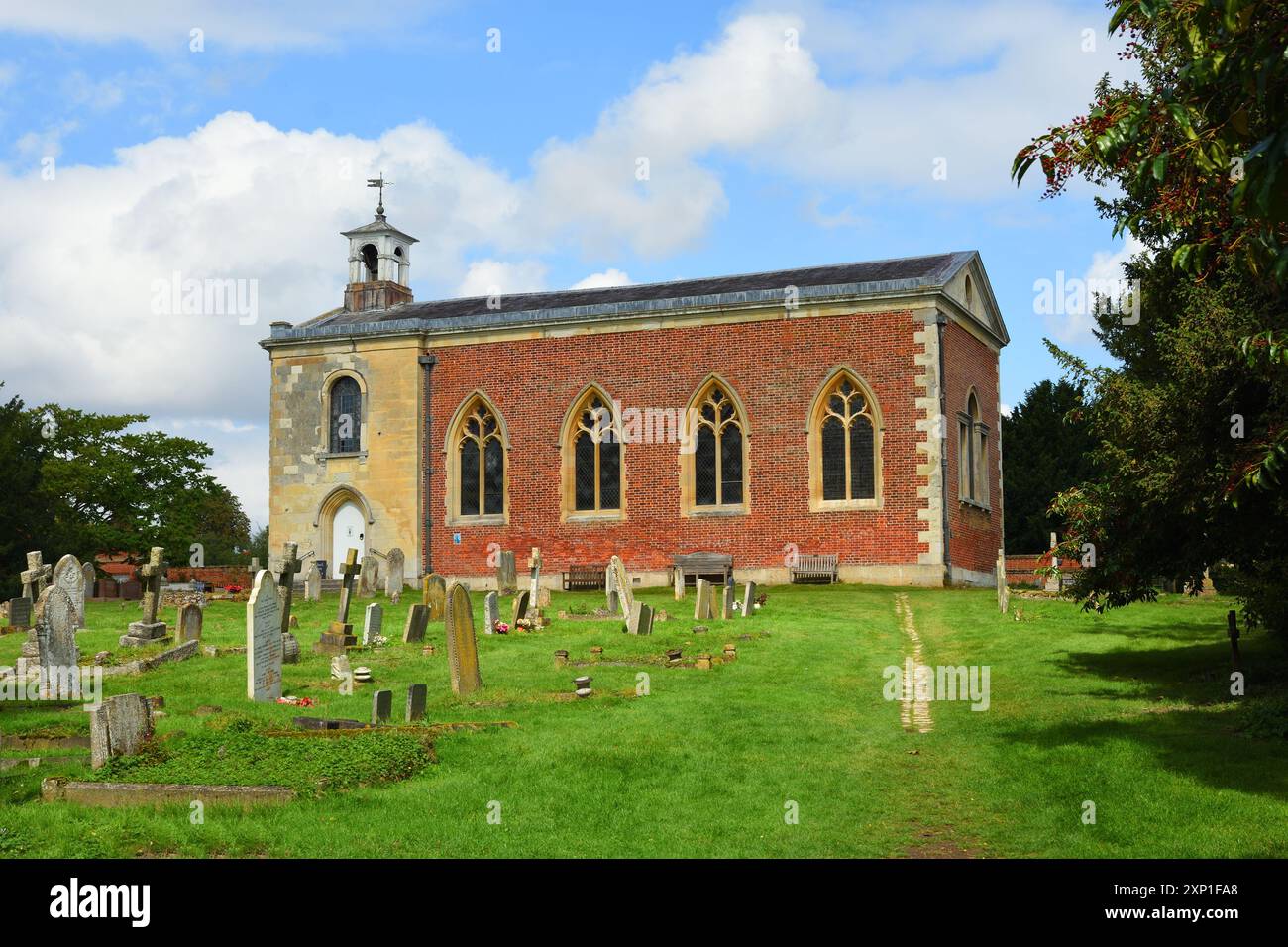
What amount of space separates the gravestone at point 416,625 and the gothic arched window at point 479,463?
51.5 feet

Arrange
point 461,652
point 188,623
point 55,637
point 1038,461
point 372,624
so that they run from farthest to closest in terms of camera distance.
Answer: point 1038,461
point 372,624
point 188,623
point 55,637
point 461,652

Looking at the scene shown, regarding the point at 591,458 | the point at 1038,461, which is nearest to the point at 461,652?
the point at 591,458

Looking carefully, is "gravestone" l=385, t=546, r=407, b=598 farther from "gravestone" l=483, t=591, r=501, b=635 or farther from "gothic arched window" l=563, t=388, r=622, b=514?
"gravestone" l=483, t=591, r=501, b=635

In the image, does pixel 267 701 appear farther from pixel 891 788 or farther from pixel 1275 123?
pixel 1275 123

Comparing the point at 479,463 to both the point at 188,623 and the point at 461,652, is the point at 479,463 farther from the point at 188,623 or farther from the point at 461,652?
the point at 461,652

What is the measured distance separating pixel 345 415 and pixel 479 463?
485cm

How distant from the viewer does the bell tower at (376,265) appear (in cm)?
4394

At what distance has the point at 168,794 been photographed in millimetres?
11047

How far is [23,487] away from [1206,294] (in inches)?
1799

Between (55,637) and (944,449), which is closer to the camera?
(55,637)

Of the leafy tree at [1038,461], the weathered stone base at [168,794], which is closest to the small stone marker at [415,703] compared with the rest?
the weathered stone base at [168,794]

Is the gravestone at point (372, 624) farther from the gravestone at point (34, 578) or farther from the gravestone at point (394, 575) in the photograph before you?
the gravestone at point (394, 575)
